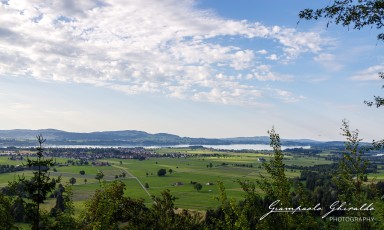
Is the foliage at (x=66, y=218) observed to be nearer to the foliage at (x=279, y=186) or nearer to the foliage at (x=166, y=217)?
the foliage at (x=166, y=217)

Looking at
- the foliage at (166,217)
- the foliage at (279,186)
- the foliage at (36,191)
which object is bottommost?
the foliage at (166,217)

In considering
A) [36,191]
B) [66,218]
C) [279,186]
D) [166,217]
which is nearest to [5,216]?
[36,191]

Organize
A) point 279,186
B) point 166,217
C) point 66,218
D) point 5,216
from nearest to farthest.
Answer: point 279,186 → point 5,216 → point 66,218 → point 166,217

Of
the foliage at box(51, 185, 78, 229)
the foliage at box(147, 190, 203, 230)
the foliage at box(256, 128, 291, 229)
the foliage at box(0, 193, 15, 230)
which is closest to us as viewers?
the foliage at box(256, 128, 291, 229)

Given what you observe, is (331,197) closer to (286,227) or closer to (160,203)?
(160,203)

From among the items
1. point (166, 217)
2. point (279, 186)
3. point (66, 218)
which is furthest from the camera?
point (166, 217)

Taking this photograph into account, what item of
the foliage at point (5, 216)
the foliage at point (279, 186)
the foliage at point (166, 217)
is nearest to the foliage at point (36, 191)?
the foliage at point (5, 216)

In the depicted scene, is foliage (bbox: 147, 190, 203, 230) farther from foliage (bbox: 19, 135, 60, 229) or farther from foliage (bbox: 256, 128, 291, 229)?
foliage (bbox: 256, 128, 291, 229)

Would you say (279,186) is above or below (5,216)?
above

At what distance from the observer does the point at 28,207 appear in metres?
24.6

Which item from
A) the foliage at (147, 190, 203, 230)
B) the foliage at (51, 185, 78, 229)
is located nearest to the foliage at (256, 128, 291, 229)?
the foliage at (147, 190, 203, 230)

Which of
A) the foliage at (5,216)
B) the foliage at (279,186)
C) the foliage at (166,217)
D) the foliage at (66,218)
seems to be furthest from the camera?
the foliage at (166,217)

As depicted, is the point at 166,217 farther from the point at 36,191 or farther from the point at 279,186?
the point at 279,186

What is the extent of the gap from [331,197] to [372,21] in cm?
8742
